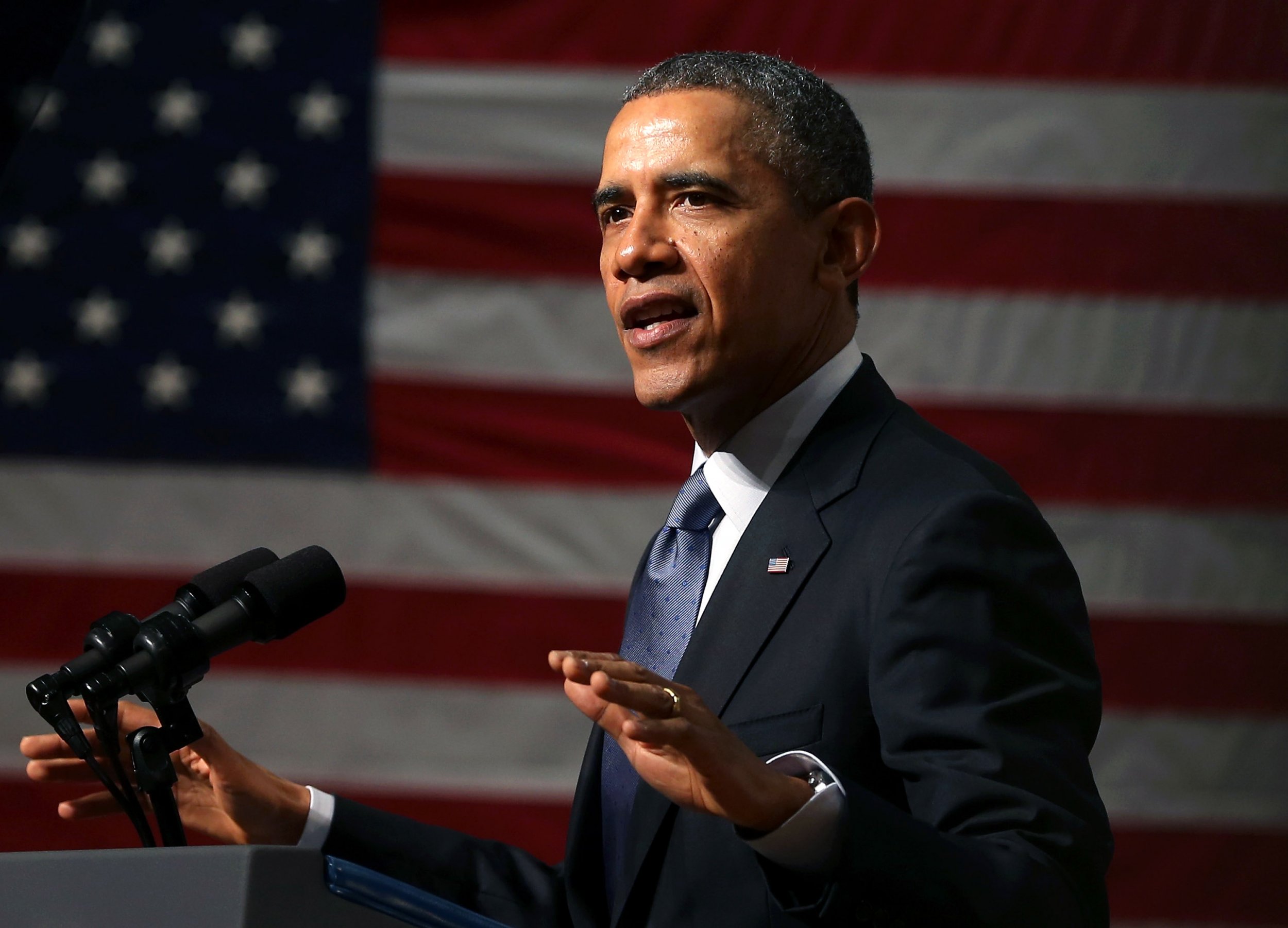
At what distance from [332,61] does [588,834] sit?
2.17 m

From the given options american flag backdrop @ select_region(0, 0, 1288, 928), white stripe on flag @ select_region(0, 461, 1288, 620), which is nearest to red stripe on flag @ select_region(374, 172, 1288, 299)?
american flag backdrop @ select_region(0, 0, 1288, 928)

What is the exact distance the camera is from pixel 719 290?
1.38 m

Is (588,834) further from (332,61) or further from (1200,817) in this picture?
(332,61)

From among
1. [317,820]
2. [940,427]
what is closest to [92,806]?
[317,820]

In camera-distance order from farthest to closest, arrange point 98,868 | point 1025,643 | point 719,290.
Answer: point 719,290 < point 1025,643 < point 98,868

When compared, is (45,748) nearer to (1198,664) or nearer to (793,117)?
(793,117)

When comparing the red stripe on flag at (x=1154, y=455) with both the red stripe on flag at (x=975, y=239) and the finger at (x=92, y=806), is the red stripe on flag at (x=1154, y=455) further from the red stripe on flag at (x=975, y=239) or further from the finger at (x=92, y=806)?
the finger at (x=92, y=806)

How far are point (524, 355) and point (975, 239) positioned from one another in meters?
1.03

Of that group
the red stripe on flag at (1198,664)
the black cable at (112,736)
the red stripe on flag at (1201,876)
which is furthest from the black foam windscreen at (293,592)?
the red stripe on flag at (1201,876)

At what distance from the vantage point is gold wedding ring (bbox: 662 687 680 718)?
870 millimetres

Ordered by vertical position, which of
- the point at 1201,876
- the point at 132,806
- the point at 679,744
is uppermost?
the point at 679,744

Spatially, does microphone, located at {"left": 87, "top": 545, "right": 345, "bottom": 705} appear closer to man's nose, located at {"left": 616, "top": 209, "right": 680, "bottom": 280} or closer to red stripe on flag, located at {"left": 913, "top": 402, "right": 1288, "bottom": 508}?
man's nose, located at {"left": 616, "top": 209, "right": 680, "bottom": 280}

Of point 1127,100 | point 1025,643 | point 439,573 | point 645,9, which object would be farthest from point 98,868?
point 1127,100

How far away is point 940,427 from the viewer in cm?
295
